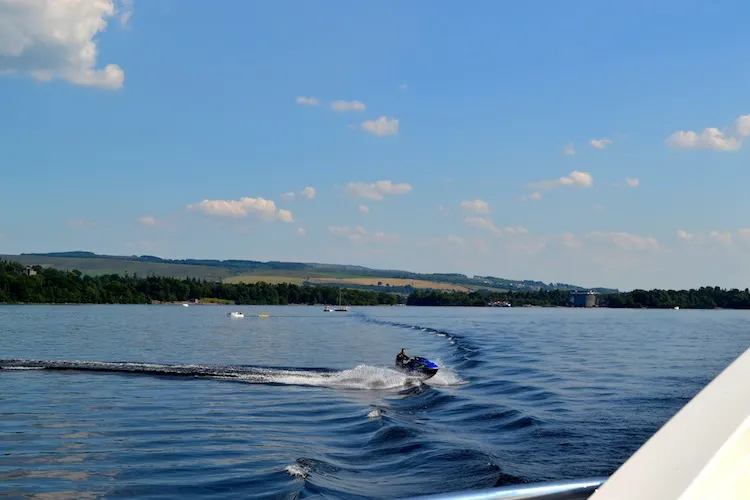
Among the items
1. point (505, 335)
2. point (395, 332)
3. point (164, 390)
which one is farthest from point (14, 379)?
point (395, 332)

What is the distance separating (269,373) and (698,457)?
3479 centimetres

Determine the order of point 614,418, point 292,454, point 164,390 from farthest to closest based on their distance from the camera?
1. point 164,390
2. point 614,418
3. point 292,454

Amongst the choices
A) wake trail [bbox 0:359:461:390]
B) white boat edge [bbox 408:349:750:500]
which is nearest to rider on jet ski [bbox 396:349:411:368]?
wake trail [bbox 0:359:461:390]

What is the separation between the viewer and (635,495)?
1778mm

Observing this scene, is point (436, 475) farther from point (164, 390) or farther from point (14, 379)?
point (14, 379)

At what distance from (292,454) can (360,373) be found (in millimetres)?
19336

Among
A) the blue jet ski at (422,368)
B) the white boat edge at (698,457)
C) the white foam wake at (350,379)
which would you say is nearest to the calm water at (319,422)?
the white foam wake at (350,379)

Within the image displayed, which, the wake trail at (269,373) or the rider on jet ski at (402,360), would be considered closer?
the wake trail at (269,373)

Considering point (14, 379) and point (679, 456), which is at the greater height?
point (679, 456)

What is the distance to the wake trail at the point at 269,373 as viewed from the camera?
1302 inches

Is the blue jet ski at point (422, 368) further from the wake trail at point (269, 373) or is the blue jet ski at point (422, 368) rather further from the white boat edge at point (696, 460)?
the white boat edge at point (696, 460)

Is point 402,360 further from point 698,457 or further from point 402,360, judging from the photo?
point 698,457

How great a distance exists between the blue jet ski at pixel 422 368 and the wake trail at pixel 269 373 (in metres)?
0.31

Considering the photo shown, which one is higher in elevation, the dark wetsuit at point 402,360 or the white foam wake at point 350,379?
the dark wetsuit at point 402,360
